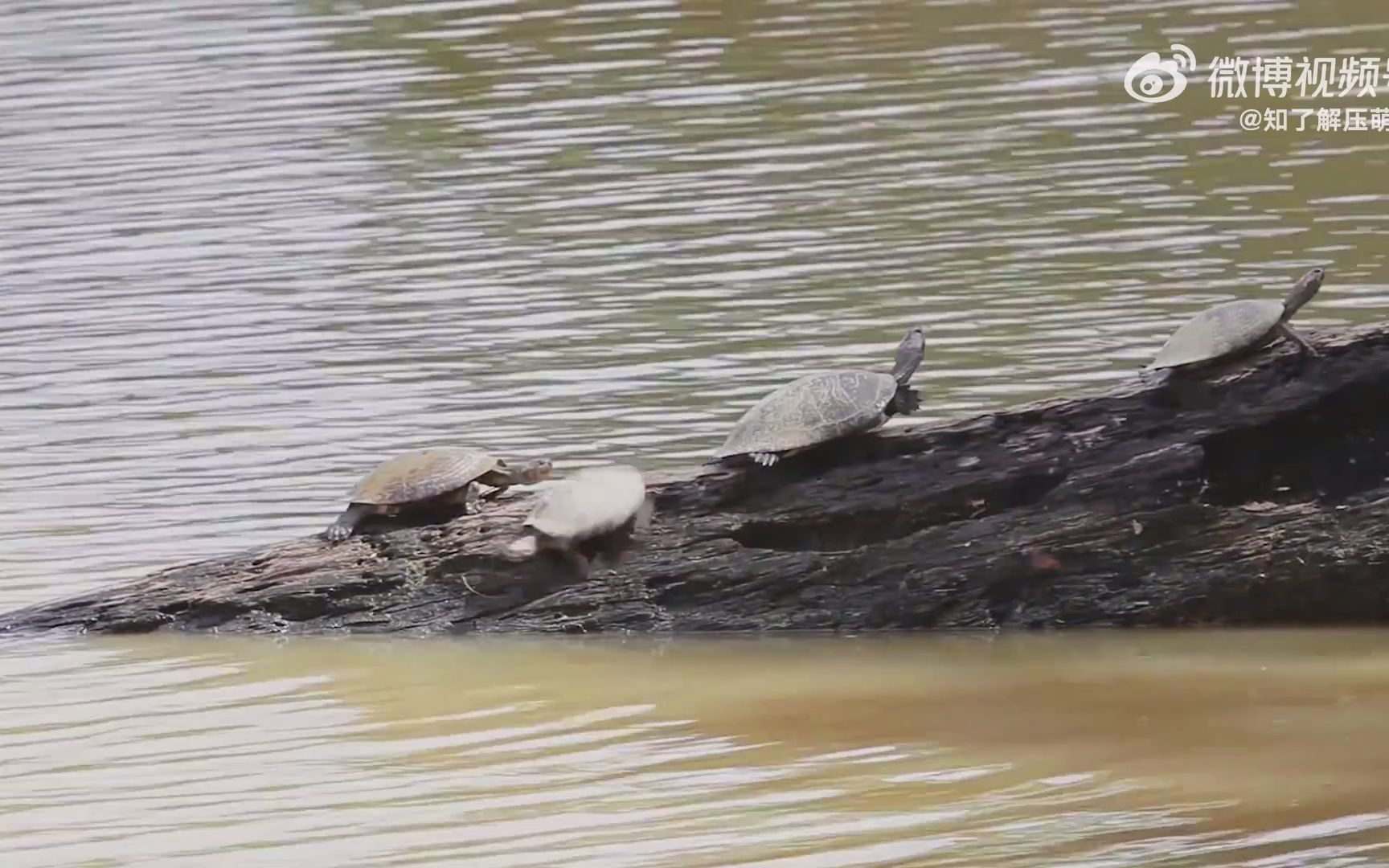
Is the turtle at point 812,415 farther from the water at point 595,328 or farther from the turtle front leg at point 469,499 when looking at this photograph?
the turtle front leg at point 469,499

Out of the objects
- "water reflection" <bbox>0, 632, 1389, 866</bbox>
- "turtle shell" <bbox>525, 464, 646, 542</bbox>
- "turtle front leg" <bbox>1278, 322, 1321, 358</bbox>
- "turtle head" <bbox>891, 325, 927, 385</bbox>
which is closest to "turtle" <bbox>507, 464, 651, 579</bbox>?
"turtle shell" <bbox>525, 464, 646, 542</bbox>

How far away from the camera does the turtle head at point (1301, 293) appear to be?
6.64 metres

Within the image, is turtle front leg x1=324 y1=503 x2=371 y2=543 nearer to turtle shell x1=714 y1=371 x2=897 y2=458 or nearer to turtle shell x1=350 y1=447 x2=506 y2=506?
turtle shell x1=350 y1=447 x2=506 y2=506

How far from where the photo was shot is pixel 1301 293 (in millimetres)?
6793

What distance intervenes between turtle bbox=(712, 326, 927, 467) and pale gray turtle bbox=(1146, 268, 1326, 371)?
0.83 metres

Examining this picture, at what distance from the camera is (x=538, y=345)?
33.2 feet

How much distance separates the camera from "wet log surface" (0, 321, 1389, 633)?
6402 millimetres

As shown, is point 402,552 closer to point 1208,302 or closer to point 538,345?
point 538,345

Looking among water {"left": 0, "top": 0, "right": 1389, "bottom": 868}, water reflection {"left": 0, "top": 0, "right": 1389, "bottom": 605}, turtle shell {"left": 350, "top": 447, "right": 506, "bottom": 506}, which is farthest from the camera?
water reflection {"left": 0, "top": 0, "right": 1389, "bottom": 605}

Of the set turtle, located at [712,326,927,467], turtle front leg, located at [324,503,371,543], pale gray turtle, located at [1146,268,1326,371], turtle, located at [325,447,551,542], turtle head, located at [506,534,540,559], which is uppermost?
pale gray turtle, located at [1146,268,1326,371]

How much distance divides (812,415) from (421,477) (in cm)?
123

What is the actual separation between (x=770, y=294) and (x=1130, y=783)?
5558 mm

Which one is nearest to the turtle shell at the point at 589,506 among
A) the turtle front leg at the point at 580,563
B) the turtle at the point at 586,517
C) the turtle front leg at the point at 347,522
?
the turtle at the point at 586,517

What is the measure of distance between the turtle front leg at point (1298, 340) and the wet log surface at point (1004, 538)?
30 millimetres
